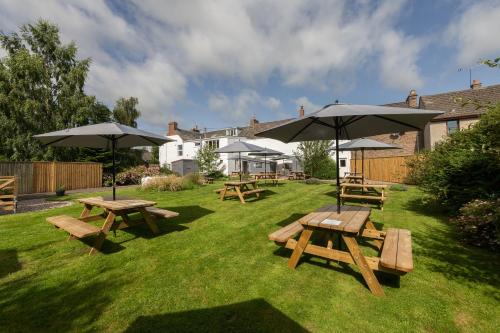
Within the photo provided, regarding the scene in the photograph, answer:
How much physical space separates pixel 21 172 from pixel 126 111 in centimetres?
1818

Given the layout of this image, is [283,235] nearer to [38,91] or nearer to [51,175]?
[51,175]

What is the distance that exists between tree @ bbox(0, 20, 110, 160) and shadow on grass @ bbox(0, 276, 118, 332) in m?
22.7

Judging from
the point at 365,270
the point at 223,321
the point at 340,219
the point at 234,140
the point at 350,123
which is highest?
the point at 234,140

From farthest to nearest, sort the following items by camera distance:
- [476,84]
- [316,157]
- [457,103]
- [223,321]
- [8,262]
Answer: [476,84]
[457,103]
[316,157]
[8,262]
[223,321]

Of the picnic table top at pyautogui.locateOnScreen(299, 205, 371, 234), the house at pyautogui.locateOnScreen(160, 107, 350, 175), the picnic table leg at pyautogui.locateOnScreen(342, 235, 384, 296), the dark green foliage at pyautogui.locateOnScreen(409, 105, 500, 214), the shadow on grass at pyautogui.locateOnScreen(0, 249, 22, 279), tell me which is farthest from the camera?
the house at pyautogui.locateOnScreen(160, 107, 350, 175)

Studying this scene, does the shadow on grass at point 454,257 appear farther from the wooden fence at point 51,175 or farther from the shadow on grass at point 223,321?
the wooden fence at point 51,175

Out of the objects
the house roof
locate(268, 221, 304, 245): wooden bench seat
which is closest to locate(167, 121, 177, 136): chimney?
the house roof

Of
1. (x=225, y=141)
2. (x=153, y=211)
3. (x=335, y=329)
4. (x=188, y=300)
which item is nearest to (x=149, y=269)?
(x=188, y=300)

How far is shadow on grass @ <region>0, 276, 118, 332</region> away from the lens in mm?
2445

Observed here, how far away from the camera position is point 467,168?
6309 millimetres

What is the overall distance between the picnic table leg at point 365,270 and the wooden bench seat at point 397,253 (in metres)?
0.28

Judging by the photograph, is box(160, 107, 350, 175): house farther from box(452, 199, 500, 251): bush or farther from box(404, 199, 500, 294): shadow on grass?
box(452, 199, 500, 251): bush

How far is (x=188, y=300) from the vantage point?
285 centimetres

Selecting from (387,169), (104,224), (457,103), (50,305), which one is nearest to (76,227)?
(104,224)
